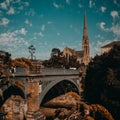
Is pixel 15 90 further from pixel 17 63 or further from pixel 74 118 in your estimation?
pixel 74 118

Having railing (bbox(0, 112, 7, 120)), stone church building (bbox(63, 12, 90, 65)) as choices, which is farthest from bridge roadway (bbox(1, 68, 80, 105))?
stone church building (bbox(63, 12, 90, 65))

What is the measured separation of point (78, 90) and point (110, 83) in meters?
14.9

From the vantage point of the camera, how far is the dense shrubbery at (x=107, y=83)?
34594mm

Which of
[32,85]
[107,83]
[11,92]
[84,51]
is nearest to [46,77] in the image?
[32,85]

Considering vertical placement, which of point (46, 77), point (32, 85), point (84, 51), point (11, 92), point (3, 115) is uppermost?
point (84, 51)

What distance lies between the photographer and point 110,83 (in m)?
35.8

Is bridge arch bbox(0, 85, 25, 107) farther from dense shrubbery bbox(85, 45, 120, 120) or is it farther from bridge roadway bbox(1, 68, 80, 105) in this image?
dense shrubbery bbox(85, 45, 120, 120)

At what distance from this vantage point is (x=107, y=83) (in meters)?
36.5

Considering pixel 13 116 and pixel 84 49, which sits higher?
pixel 84 49

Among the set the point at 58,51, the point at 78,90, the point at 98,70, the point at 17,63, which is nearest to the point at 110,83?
the point at 98,70

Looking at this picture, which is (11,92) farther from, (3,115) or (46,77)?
(46,77)

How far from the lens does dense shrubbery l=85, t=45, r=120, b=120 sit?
34.6m

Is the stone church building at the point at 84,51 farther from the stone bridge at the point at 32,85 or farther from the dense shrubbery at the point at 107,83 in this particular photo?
the stone bridge at the point at 32,85

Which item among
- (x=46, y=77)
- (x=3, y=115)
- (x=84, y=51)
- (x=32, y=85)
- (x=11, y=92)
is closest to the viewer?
(x=32, y=85)
